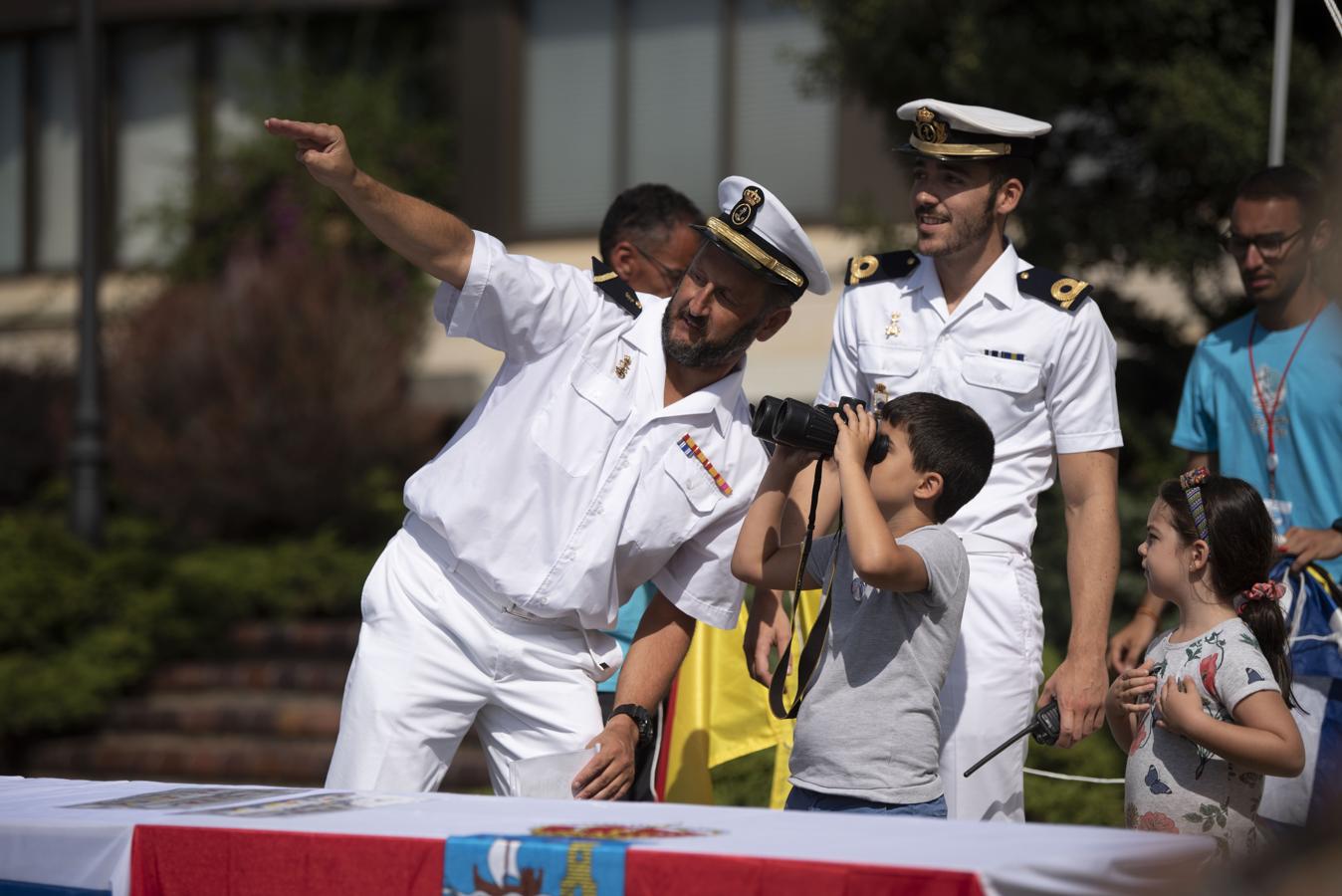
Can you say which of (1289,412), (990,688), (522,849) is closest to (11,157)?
(1289,412)

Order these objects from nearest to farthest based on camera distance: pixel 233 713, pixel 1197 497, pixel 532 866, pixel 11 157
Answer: pixel 532 866, pixel 1197 497, pixel 233 713, pixel 11 157

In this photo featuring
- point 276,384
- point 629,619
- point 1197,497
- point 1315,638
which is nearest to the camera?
point 1197,497

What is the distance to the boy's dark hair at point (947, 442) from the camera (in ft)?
10.9

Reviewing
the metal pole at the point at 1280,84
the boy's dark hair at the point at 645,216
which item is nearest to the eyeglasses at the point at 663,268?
the boy's dark hair at the point at 645,216

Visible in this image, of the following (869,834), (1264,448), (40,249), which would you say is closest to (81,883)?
(869,834)

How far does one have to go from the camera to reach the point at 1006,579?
367 centimetres

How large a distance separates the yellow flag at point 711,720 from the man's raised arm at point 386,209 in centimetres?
178

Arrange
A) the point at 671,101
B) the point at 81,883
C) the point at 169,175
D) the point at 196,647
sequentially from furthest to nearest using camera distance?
1. the point at 169,175
2. the point at 671,101
3. the point at 196,647
4. the point at 81,883

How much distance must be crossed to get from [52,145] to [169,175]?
183 centimetres

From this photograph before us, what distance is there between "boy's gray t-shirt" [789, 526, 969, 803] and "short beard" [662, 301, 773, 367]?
59cm

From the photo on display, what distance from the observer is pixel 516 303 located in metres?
3.49

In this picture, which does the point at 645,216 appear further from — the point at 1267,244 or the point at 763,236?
the point at 1267,244

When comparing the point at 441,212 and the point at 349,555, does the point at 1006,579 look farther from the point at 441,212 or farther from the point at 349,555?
the point at 349,555

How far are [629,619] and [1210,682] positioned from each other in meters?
1.61
